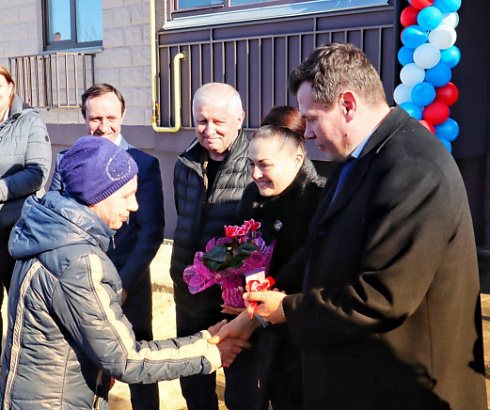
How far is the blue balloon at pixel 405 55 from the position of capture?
5.42 meters

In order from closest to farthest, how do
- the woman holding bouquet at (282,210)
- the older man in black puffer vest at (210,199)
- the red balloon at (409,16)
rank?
the woman holding bouquet at (282,210) → the older man in black puffer vest at (210,199) → the red balloon at (409,16)

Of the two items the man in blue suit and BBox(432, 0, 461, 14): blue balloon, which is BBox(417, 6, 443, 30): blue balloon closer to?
BBox(432, 0, 461, 14): blue balloon

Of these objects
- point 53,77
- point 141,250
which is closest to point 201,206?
point 141,250

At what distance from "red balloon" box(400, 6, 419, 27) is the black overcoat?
3.66 metres

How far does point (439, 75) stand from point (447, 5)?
0.54m

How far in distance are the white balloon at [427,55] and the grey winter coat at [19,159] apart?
117 inches

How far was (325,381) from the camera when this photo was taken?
2.12 metres

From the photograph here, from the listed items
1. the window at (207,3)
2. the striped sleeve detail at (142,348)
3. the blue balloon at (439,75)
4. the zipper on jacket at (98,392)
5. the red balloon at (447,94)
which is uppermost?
the window at (207,3)

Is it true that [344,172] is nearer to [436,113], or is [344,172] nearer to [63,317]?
[63,317]

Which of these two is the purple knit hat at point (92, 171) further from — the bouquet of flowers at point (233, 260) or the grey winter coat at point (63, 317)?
the bouquet of flowers at point (233, 260)

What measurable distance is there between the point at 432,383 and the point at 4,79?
324 cm

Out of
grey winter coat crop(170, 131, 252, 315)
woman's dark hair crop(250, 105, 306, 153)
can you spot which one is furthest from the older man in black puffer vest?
woman's dark hair crop(250, 105, 306, 153)

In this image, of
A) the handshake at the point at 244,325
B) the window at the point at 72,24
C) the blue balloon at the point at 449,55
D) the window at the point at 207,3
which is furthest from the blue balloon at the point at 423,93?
the window at the point at 72,24

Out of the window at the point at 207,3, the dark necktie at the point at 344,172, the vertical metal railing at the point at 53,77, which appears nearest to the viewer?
the dark necktie at the point at 344,172
